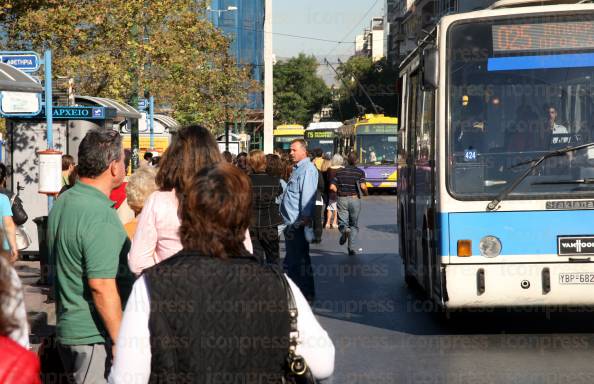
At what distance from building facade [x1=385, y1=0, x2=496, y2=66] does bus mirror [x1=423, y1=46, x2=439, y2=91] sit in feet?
225

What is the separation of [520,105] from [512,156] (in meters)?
0.47

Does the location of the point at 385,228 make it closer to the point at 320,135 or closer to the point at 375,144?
the point at 375,144

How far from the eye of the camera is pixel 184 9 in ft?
108

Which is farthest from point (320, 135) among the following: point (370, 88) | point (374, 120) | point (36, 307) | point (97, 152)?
point (97, 152)

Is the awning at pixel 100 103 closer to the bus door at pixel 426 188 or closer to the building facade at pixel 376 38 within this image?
the bus door at pixel 426 188

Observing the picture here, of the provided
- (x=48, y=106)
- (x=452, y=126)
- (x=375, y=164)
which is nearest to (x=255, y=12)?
(x=375, y=164)

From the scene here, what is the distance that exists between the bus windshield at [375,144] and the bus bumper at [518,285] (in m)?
34.9

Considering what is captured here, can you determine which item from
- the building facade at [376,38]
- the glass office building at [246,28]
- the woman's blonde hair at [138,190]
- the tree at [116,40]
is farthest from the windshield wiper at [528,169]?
the building facade at [376,38]

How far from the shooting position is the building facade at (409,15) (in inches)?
3176

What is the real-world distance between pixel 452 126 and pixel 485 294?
1474 millimetres

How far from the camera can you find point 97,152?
17.2ft

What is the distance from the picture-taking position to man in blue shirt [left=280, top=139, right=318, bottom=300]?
12.8 meters

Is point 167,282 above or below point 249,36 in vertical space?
below

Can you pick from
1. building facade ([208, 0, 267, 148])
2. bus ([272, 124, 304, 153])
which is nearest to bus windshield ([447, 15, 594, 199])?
bus ([272, 124, 304, 153])
